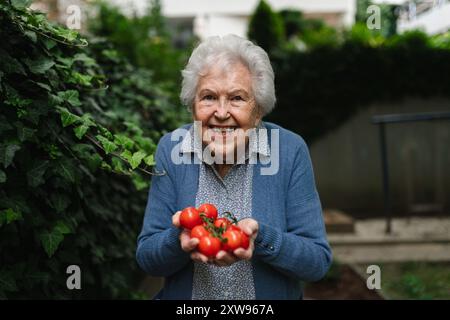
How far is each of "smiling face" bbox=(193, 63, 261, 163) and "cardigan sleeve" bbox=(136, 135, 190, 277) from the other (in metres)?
0.25

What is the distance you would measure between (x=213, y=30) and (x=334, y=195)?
696 inches

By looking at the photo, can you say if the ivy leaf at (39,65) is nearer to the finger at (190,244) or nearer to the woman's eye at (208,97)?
the woman's eye at (208,97)

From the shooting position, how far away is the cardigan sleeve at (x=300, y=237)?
78.9 inches

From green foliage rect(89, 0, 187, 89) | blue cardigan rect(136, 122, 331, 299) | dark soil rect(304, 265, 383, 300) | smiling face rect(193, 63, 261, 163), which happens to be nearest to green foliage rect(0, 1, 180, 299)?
blue cardigan rect(136, 122, 331, 299)

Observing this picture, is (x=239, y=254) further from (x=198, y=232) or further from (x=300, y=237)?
(x=300, y=237)

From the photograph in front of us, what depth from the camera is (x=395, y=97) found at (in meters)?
8.18

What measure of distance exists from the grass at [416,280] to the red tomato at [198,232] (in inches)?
110

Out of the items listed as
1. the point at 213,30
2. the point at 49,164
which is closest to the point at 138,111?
the point at 49,164

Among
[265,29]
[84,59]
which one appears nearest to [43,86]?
[84,59]

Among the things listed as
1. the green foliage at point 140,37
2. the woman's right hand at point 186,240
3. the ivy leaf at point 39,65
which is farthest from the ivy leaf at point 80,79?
the green foliage at point 140,37

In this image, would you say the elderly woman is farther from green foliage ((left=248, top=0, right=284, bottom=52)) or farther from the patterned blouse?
green foliage ((left=248, top=0, right=284, bottom=52))

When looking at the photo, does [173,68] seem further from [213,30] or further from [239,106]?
[213,30]

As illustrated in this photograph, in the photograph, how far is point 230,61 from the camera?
85.4 inches

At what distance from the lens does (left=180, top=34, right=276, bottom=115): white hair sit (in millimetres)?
2174
